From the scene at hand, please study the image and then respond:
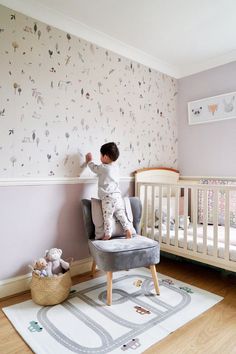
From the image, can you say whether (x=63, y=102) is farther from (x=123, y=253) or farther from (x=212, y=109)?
(x=212, y=109)

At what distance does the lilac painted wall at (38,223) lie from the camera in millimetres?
1882

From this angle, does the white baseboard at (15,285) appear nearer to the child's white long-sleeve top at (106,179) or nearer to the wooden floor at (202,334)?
the wooden floor at (202,334)

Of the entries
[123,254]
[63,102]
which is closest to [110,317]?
[123,254]

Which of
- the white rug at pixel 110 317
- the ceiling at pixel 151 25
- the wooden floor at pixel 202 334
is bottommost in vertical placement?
the wooden floor at pixel 202 334

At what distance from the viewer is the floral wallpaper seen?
187 cm

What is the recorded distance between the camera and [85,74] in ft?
7.46

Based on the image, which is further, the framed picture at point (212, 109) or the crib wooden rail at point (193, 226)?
the framed picture at point (212, 109)

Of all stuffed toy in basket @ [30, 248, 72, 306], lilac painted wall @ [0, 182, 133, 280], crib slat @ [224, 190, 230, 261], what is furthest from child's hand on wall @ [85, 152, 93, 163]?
crib slat @ [224, 190, 230, 261]

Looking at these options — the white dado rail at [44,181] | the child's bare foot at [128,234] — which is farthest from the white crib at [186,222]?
the white dado rail at [44,181]

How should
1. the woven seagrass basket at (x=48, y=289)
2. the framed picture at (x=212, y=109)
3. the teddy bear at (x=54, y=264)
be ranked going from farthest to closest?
the framed picture at (x=212, y=109)
the teddy bear at (x=54, y=264)
the woven seagrass basket at (x=48, y=289)

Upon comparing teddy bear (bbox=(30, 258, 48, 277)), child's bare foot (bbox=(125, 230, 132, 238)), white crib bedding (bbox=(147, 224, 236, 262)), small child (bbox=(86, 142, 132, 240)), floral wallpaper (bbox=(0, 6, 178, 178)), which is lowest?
teddy bear (bbox=(30, 258, 48, 277))

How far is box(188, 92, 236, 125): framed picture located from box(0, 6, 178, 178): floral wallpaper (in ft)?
1.73

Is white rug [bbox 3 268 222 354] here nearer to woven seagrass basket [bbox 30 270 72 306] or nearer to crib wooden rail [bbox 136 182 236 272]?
woven seagrass basket [bbox 30 270 72 306]

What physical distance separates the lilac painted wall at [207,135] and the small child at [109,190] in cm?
133
